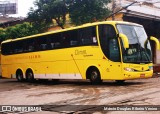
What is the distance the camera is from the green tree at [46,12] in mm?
27828

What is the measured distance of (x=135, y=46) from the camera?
585 inches

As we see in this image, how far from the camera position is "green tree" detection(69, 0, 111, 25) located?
26.7 m

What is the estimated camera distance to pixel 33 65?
19938 millimetres

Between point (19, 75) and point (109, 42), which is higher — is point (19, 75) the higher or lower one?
the lower one

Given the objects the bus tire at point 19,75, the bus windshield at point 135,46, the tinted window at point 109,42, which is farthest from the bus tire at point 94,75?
the bus tire at point 19,75

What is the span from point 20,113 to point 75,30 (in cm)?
922

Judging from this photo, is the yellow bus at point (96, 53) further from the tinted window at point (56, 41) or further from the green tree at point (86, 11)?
the green tree at point (86, 11)

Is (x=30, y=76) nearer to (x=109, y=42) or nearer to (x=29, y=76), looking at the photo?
(x=29, y=76)

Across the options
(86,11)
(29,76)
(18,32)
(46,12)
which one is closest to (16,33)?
(18,32)

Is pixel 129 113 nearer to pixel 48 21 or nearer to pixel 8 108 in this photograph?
pixel 8 108

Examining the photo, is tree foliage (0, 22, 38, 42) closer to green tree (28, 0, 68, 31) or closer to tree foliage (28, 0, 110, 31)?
green tree (28, 0, 68, 31)

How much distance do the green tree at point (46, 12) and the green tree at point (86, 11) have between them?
990mm

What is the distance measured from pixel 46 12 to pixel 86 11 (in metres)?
3.86

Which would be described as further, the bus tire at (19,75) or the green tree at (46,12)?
the green tree at (46,12)
